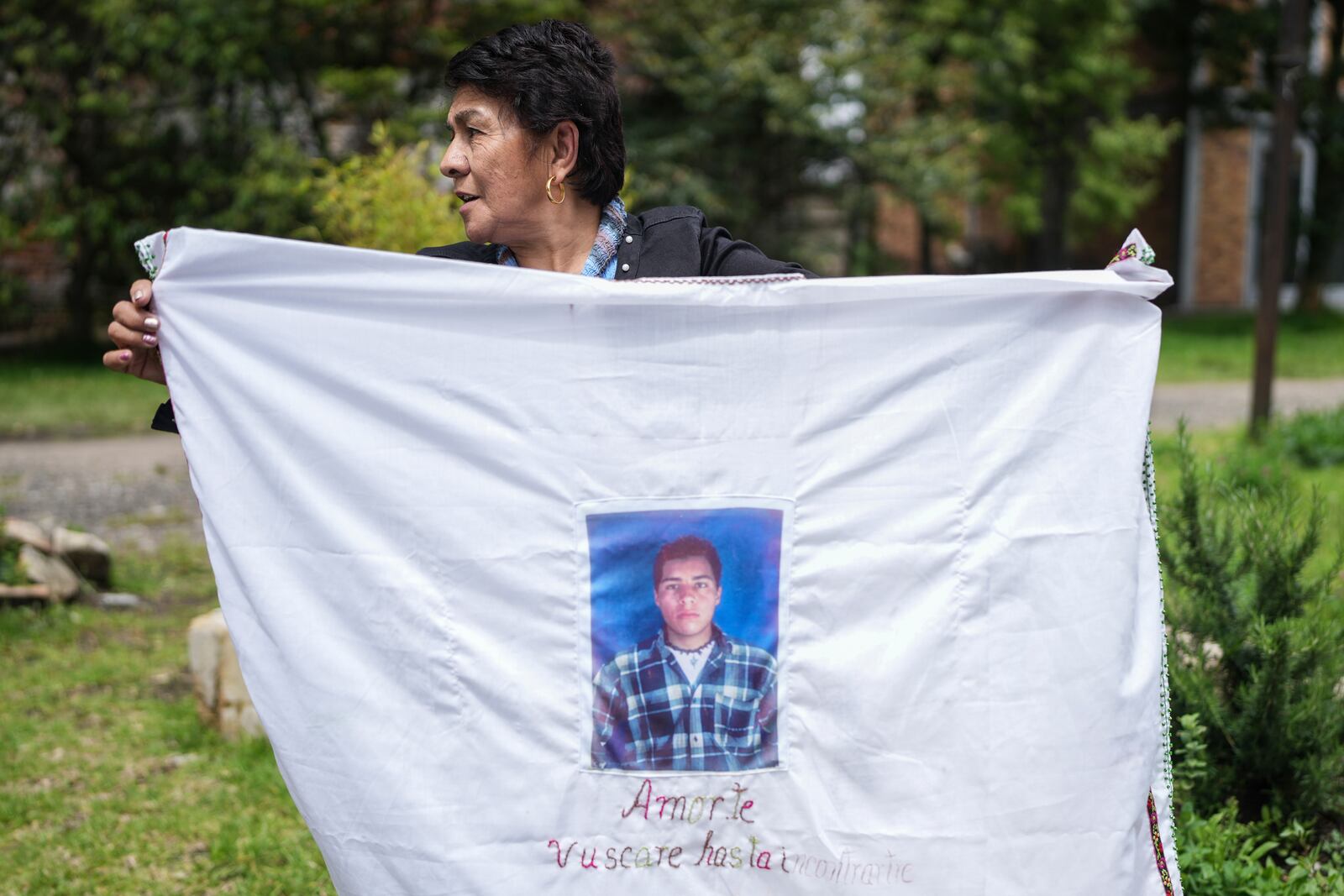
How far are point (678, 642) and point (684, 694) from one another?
8 cm

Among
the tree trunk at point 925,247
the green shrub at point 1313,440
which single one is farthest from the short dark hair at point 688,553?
the tree trunk at point 925,247

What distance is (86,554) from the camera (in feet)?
19.7

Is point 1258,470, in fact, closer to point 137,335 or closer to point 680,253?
point 680,253

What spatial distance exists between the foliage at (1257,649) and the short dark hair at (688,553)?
1.80 metres

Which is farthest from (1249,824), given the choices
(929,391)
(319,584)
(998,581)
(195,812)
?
(195,812)

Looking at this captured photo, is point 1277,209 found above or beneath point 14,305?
above

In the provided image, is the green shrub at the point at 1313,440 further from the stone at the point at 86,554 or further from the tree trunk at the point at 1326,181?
the tree trunk at the point at 1326,181

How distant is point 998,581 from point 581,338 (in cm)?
76

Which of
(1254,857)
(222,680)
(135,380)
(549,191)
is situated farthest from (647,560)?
(135,380)

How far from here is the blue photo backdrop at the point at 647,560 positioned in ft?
6.56

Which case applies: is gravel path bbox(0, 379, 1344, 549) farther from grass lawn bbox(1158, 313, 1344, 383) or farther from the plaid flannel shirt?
the plaid flannel shirt

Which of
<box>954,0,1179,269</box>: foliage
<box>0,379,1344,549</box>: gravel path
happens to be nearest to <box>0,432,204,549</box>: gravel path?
<box>0,379,1344,549</box>: gravel path

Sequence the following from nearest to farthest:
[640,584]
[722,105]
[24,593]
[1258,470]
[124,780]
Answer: [640,584] → [124,780] → [24,593] → [1258,470] → [722,105]

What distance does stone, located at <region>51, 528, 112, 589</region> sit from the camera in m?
5.98
